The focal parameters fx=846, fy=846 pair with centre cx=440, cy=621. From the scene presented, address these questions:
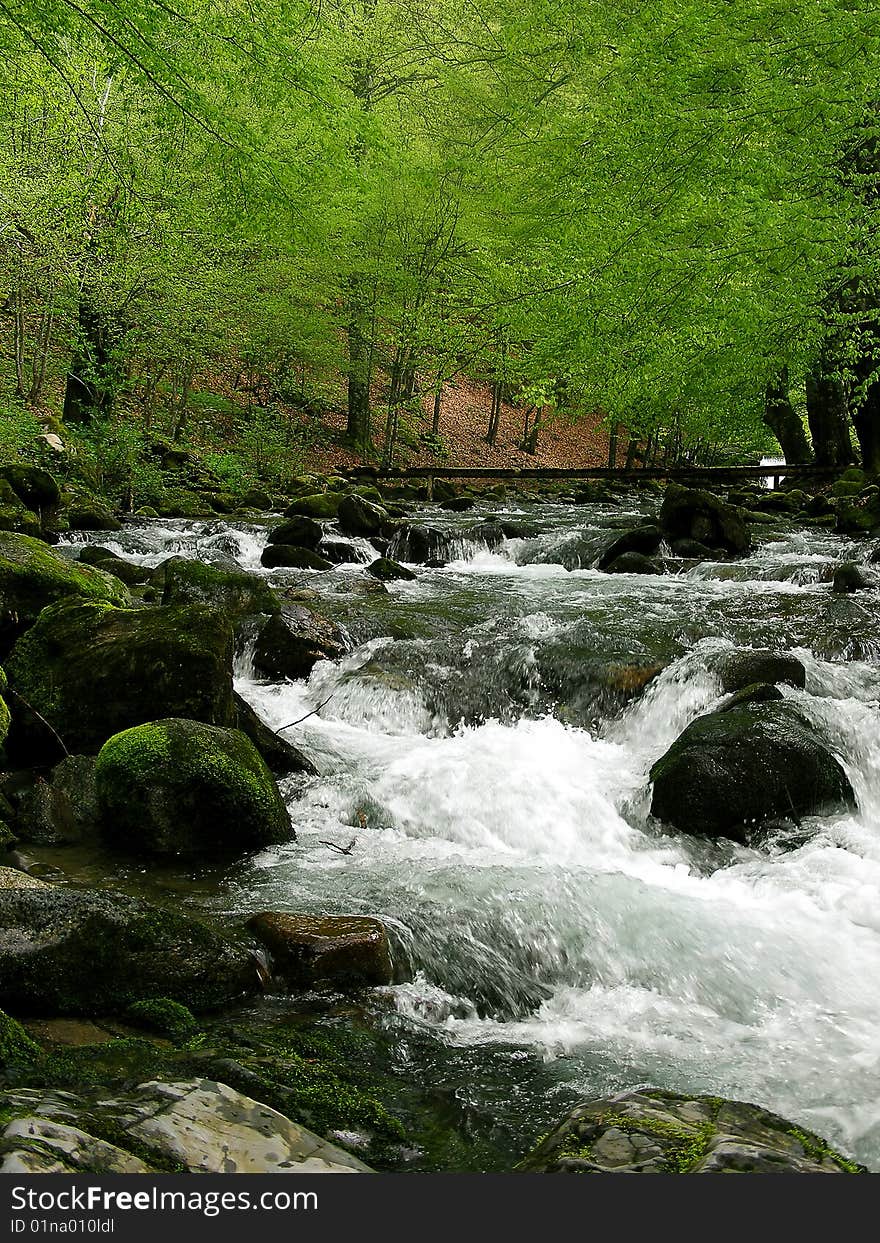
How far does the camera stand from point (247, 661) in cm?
788

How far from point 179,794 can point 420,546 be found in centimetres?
960

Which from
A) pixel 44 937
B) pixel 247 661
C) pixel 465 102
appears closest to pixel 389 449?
pixel 465 102

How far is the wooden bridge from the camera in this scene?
70.2 feet

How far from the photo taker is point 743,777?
5301 mm

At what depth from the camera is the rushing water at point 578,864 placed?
319cm

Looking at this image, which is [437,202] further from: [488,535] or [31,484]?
[31,484]

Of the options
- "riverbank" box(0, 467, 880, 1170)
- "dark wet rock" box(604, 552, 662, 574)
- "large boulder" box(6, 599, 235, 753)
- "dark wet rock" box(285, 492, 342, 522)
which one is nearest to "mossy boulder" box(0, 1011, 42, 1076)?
"riverbank" box(0, 467, 880, 1170)

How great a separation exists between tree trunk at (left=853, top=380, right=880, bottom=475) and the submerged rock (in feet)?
59.1

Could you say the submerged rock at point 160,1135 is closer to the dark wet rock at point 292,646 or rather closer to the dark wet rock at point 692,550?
the dark wet rock at point 292,646

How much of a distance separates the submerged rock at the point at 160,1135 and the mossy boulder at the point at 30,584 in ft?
16.1

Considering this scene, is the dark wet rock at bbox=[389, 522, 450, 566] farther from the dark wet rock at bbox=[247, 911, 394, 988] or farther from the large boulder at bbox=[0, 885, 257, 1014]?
the large boulder at bbox=[0, 885, 257, 1014]

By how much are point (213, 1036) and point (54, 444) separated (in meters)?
13.8

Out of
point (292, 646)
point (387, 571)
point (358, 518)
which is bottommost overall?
point (292, 646)

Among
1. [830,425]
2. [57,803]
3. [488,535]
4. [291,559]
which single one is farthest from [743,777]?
[830,425]
